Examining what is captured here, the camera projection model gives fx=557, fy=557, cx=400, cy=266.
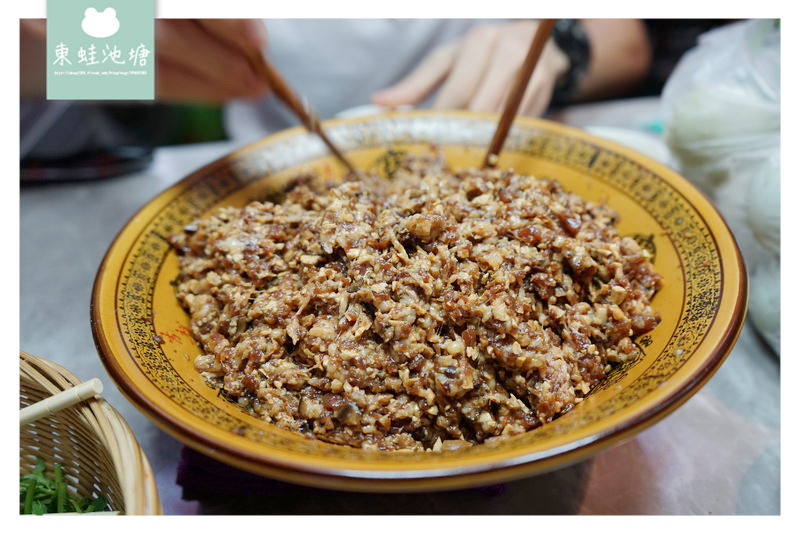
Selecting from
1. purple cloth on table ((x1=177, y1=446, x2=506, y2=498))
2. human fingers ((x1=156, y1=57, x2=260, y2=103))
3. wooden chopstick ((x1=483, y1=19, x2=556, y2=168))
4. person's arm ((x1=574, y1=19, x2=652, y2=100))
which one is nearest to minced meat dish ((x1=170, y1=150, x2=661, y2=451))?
purple cloth on table ((x1=177, y1=446, x2=506, y2=498))

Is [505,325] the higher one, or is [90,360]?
[505,325]

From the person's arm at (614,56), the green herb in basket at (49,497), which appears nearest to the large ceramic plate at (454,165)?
the green herb in basket at (49,497)

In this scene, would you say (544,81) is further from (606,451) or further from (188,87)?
(606,451)

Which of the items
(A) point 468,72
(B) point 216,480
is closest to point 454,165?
(A) point 468,72
